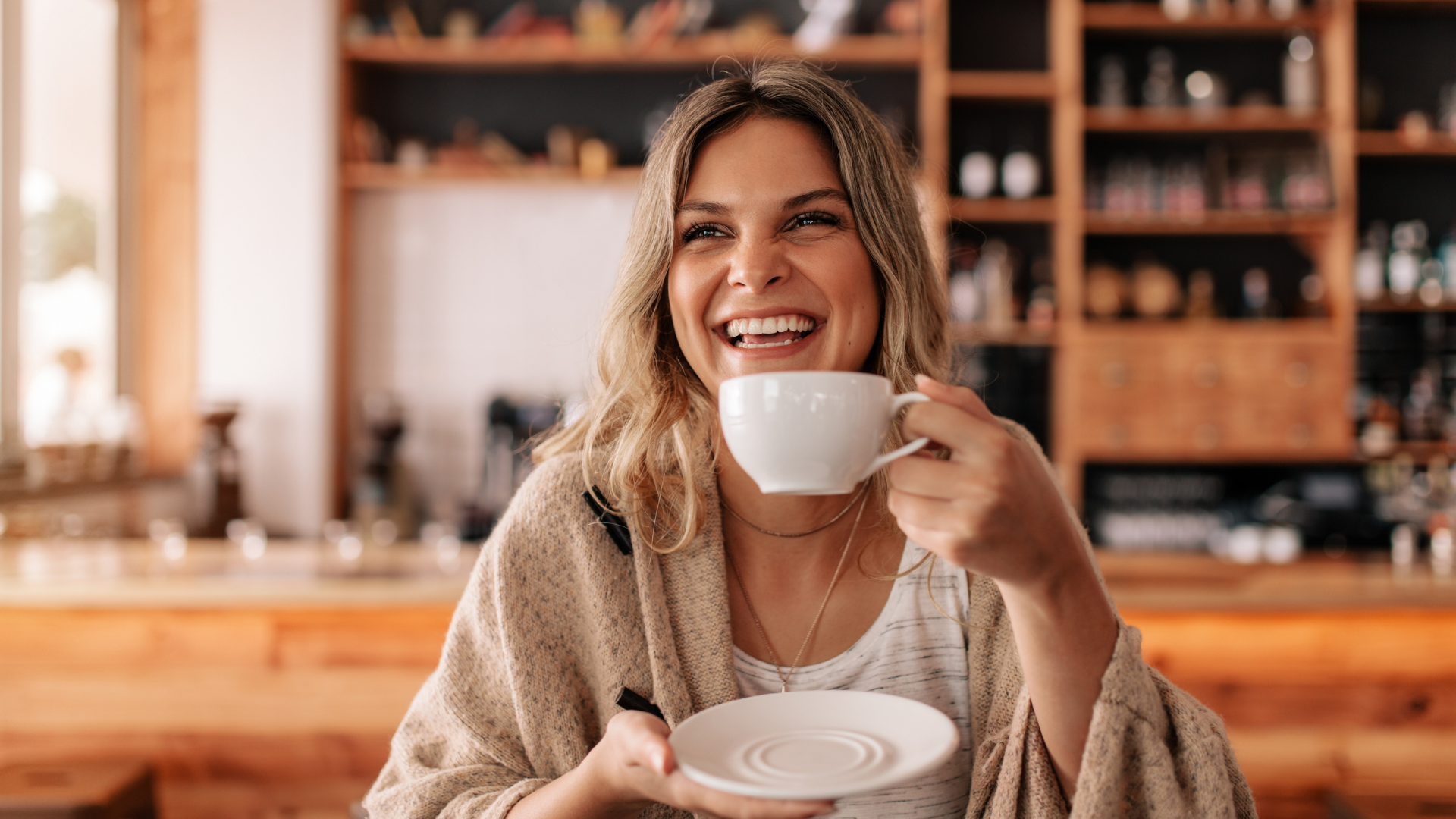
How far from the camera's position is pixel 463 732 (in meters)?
1.04

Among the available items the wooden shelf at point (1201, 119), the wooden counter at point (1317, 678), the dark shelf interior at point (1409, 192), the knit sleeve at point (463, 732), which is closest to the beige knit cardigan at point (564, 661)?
the knit sleeve at point (463, 732)

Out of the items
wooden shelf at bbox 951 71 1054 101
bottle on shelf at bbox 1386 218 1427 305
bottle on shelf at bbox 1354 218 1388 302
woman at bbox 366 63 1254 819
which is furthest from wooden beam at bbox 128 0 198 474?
bottle on shelf at bbox 1386 218 1427 305

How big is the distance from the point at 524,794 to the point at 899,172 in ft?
2.58

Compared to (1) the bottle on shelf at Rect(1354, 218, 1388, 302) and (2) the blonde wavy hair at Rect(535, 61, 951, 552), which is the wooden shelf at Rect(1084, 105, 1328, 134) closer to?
(1) the bottle on shelf at Rect(1354, 218, 1388, 302)

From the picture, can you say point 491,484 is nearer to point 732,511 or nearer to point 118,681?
point 118,681

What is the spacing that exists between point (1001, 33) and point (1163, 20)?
630mm

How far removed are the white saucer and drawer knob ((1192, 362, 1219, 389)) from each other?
335 cm

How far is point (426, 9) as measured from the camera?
4109mm

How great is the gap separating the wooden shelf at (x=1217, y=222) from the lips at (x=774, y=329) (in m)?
3.10

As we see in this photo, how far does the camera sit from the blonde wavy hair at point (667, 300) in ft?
3.63

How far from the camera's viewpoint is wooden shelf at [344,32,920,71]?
12.6 ft

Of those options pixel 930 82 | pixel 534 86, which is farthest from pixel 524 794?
pixel 534 86

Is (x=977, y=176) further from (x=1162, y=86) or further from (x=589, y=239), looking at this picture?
(x=589, y=239)

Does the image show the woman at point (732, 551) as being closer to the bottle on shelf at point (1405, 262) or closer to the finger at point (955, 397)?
the finger at point (955, 397)
